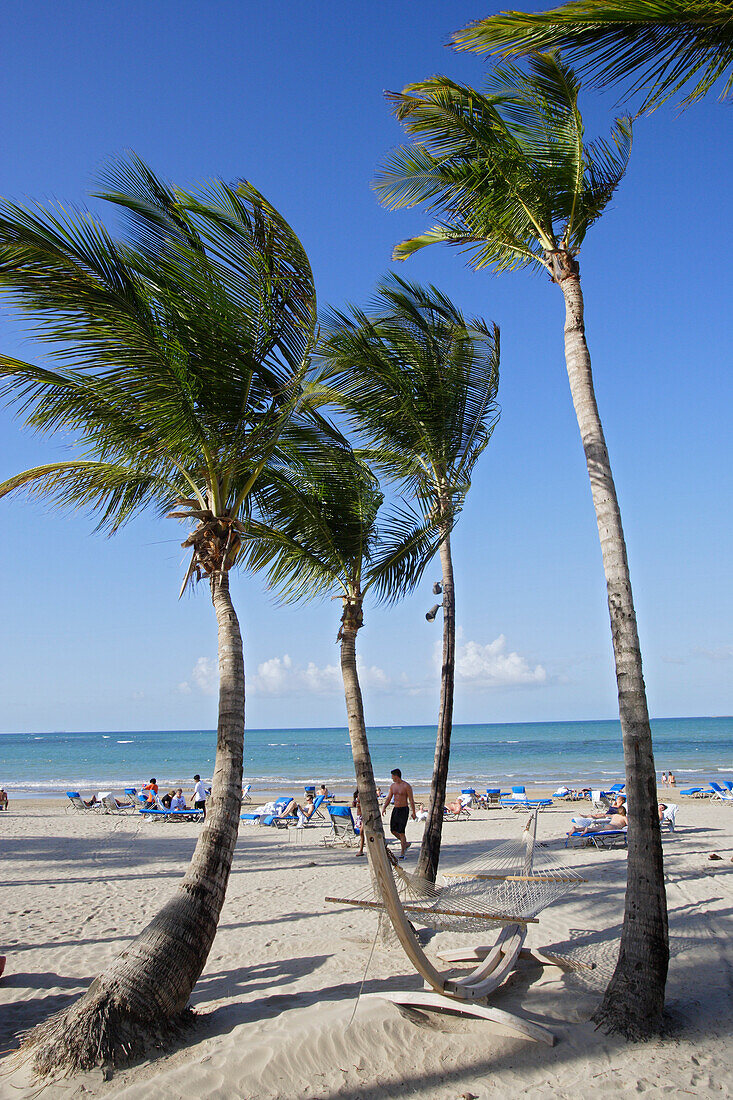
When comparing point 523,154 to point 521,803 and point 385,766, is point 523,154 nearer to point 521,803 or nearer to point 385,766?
point 521,803

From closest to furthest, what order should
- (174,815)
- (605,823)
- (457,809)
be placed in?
(605,823) → (174,815) → (457,809)

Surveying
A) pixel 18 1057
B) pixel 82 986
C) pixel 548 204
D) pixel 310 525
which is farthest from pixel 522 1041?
pixel 548 204

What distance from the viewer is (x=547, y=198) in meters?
5.38

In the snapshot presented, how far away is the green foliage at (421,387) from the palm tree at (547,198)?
5.41ft

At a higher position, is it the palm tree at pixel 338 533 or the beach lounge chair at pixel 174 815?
the palm tree at pixel 338 533

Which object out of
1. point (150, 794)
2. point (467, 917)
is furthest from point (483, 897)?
point (150, 794)

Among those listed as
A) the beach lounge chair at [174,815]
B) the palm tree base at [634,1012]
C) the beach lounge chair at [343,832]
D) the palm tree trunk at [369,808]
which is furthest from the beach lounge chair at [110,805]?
the palm tree base at [634,1012]

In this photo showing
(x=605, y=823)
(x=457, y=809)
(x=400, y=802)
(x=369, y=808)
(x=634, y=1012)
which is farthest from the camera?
(x=457, y=809)

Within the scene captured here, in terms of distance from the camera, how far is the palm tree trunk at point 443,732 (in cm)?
749

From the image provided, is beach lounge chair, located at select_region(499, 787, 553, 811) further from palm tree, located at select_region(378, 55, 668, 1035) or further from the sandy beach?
palm tree, located at select_region(378, 55, 668, 1035)

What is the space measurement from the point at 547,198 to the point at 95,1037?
6.34 metres

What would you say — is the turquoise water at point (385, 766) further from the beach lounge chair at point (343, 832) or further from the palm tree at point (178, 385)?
the palm tree at point (178, 385)

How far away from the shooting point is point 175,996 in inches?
162

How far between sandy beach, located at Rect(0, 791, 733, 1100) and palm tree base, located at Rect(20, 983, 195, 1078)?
0.10 metres
